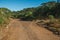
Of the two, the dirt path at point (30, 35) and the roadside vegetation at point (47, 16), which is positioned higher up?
the dirt path at point (30, 35)

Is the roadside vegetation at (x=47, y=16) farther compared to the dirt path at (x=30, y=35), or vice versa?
the roadside vegetation at (x=47, y=16)

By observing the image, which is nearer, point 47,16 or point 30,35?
point 30,35

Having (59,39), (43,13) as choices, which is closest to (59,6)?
(43,13)

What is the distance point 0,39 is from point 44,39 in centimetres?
429

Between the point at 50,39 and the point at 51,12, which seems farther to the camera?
the point at 51,12

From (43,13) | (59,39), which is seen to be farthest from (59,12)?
(59,39)

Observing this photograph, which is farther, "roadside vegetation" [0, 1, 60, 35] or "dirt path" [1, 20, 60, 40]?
"roadside vegetation" [0, 1, 60, 35]

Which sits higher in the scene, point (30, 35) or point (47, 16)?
point (30, 35)

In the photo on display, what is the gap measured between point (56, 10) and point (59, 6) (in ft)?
5.67

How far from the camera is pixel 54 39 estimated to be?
1745 cm

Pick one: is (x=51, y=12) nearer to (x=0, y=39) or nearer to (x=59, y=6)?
(x=59, y=6)

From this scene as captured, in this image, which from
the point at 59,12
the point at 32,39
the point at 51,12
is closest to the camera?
the point at 32,39

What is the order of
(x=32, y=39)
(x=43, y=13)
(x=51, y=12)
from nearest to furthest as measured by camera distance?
1. (x=32, y=39)
2. (x=51, y=12)
3. (x=43, y=13)

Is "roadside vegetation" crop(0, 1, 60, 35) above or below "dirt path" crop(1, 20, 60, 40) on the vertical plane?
below
